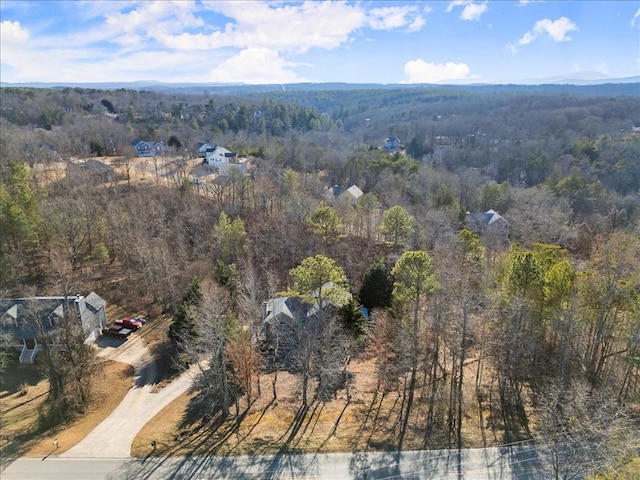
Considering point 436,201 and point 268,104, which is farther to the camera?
point 268,104

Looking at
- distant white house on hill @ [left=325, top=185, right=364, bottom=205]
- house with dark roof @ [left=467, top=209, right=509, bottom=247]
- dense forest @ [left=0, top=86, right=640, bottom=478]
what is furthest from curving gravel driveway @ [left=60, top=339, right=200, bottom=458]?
house with dark roof @ [left=467, top=209, right=509, bottom=247]

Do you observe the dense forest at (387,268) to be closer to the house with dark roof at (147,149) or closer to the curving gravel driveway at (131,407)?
the house with dark roof at (147,149)

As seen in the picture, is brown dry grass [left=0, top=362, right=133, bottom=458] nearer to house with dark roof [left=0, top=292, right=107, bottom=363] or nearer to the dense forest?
house with dark roof [left=0, top=292, right=107, bottom=363]

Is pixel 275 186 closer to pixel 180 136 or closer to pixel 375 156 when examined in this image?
pixel 375 156

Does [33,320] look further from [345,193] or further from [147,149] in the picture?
[147,149]

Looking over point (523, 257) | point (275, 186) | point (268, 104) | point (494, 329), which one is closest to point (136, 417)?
point (494, 329)
